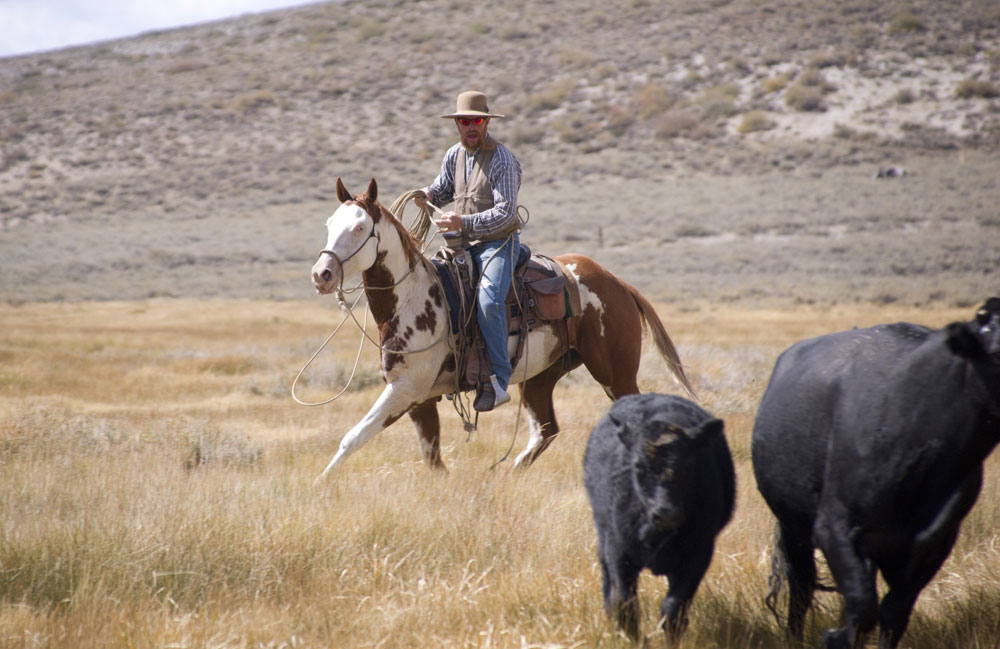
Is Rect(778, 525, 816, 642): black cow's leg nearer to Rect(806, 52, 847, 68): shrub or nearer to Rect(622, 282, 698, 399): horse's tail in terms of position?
Rect(622, 282, 698, 399): horse's tail

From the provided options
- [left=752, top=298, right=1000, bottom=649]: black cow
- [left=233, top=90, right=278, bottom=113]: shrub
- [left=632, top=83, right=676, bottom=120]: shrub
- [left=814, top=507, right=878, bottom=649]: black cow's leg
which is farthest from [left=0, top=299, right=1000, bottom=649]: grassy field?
[left=233, top=90, right=278, bottom=113]: shrub

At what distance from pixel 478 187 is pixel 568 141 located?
152ft

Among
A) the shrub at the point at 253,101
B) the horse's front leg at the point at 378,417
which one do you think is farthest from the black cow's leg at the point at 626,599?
the shrub at the point at 253,101

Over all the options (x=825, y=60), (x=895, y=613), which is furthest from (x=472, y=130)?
(x=825, y=60)

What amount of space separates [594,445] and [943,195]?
40316 mm

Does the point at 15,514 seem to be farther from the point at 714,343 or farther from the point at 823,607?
the point at 714,343

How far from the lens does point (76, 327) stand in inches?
815

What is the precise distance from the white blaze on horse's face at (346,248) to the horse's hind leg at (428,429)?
1291 mm

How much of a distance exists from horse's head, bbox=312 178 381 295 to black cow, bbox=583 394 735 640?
2.56 meters

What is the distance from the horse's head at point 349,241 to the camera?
5.63 metres

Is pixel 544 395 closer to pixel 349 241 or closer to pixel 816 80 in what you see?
pixel 349 241

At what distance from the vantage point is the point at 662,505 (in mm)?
3357

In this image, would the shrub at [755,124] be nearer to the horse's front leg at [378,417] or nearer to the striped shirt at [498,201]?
the striped shirt at [498,201]

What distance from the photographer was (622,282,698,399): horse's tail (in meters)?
7.46
